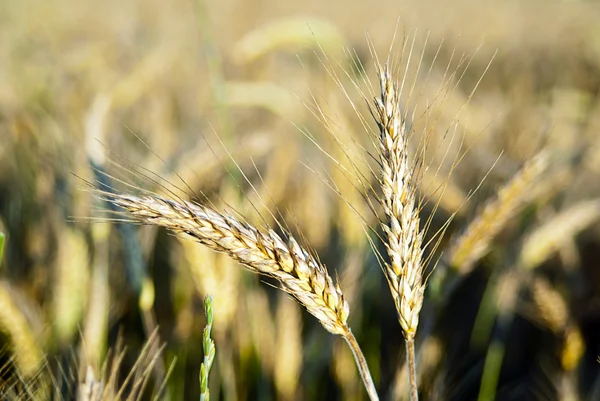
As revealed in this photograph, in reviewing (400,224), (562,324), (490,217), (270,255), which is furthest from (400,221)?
(562,324)

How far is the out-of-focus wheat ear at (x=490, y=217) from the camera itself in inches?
40.9

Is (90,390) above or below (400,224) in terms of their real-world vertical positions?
below

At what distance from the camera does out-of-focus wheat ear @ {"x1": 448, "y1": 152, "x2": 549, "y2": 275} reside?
1038 mm

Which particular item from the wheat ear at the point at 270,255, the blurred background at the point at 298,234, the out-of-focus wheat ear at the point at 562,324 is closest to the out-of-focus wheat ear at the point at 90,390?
the blurred background at the point at 298,234

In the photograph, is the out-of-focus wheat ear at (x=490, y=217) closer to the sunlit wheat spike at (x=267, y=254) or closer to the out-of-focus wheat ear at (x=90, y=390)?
the sunlit wheat spike at (x=267, y=254)

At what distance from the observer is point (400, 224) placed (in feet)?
2.20

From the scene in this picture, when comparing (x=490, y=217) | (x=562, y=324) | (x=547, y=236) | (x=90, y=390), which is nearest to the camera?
(x=90, y=390)

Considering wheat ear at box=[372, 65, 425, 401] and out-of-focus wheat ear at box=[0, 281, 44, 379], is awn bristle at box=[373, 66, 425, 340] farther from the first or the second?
out-of-focus wheat ear at box=[0, 281, 44, 379]

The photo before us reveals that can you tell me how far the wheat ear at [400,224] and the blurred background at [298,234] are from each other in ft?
0.12

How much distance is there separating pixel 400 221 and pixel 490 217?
0.47 metres

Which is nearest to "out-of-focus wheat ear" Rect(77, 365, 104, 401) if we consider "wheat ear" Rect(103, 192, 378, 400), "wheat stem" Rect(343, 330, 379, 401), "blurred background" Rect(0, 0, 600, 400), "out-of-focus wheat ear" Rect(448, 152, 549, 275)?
"blurred background" Rect(0, 0, 600, 400)

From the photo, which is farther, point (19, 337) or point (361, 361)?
point (19, 337)

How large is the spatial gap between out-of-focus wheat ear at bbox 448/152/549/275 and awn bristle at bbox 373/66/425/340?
391mm

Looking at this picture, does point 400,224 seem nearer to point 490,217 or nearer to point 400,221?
point 400,221
